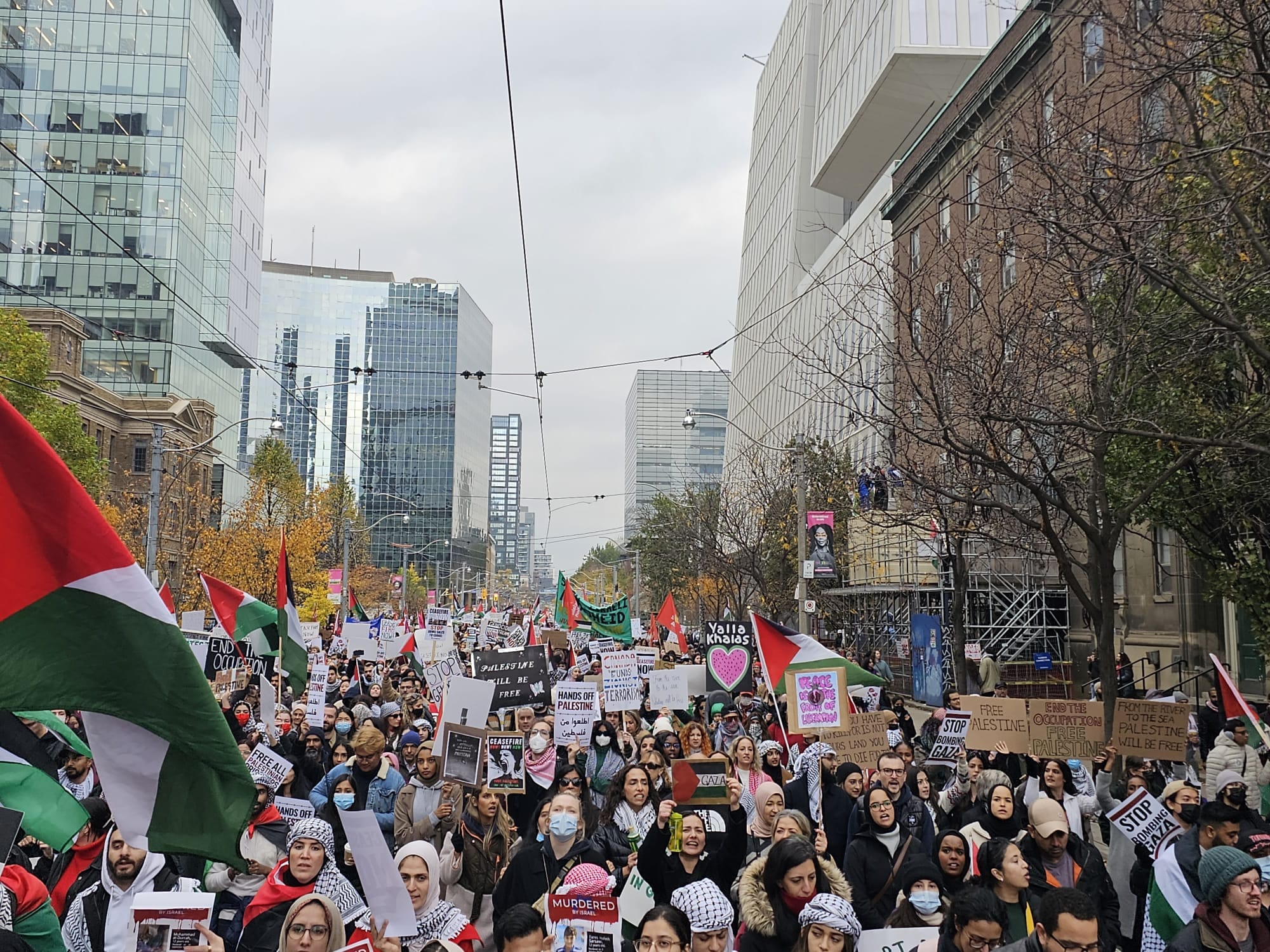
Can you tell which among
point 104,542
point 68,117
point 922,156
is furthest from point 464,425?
point 104,542

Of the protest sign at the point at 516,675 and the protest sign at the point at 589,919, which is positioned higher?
the protest sign at the point at 516,675

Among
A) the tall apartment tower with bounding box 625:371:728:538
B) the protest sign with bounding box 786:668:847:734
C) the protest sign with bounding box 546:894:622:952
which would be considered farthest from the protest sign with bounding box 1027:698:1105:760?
the tall apartment tower with bounding box 625:371:728:538

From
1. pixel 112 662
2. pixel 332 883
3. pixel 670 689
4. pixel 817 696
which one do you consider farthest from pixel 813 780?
pixel 112 662

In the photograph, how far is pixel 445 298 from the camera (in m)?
143

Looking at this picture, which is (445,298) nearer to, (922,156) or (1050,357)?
(922,156)

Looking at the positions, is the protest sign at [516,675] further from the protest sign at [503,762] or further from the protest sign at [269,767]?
the protest sign at [269,767]

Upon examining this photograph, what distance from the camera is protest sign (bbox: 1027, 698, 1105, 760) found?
976 centimetres

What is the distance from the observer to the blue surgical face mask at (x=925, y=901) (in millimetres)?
5566

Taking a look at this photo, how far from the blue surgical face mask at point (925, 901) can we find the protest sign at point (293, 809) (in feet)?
12.9

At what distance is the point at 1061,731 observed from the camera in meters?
9.81

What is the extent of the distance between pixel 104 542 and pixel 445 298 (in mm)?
143436

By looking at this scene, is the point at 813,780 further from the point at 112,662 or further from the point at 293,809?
the point at 112,662

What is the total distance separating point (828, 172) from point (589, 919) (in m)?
53.4

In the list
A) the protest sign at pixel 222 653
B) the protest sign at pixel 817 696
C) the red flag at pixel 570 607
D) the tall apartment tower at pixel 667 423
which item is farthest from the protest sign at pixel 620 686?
the tall apartment tower at pixel 667 423
